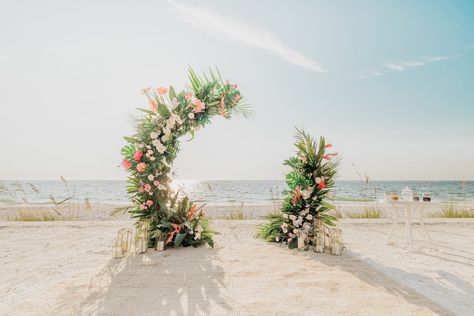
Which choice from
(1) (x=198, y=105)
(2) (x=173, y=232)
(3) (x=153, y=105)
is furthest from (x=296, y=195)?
(3) (x=153, y=105)

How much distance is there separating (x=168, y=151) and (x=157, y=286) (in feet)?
8.24

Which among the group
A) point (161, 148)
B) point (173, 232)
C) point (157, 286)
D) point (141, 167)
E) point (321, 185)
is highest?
point (161, 148)

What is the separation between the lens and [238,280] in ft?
11.5

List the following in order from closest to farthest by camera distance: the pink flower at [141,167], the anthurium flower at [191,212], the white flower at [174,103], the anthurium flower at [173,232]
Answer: the pink flower at [141,167]
the anthurium flower at [173,232]
the white flower at [174,103]
the anthurium flower at [191,212]

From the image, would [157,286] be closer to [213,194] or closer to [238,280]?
[238,280]

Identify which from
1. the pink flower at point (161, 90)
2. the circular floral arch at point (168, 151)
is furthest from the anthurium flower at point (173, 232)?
the pink flower at point (161, 90)

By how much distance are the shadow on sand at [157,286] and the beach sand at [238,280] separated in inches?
0.4

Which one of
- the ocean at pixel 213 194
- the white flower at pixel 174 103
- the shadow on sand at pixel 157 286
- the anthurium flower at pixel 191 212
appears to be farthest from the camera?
the ocean at pixel 213 194

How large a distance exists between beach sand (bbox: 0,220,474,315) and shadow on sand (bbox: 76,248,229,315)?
1 centimetres

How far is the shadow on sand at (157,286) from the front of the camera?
108 inches

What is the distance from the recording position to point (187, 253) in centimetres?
488

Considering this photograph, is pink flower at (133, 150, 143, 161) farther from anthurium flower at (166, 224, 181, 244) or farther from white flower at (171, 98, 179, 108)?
anthurium flower at (166, 224, 181, 244)

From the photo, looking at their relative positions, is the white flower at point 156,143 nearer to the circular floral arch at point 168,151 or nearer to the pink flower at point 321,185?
the circular floral arch at point 168,151

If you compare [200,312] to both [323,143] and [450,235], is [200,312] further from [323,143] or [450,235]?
[450,235]
